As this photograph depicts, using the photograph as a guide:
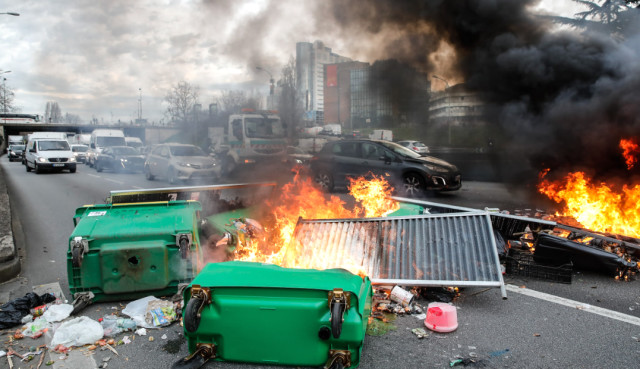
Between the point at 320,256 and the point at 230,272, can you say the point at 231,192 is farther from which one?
the point at 230,272

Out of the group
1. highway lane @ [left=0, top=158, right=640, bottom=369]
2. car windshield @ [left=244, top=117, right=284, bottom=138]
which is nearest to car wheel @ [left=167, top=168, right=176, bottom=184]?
car windshield @ [left=244, top=117, right=284, bottom=138]

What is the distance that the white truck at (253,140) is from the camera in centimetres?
1623

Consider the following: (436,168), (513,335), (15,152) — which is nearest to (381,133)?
(436,168)

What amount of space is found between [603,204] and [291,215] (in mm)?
5551

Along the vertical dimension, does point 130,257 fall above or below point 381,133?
below

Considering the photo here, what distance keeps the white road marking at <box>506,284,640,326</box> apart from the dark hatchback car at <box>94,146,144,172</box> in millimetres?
21611

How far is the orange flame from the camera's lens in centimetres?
800

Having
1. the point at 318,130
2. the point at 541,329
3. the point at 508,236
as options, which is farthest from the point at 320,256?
the point at 318,130

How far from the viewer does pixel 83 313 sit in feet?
13.6

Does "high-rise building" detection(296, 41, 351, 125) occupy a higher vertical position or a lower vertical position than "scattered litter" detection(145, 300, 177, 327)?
higher

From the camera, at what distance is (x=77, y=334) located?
355 centimetres

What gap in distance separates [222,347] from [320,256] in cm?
221

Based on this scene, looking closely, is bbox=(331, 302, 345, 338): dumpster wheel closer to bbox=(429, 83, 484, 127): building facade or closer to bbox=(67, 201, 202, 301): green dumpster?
bbox=(67, 201, 202, 301): green dumpster

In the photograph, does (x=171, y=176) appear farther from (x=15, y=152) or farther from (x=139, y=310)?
(x=15, y=152)
